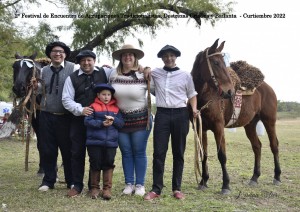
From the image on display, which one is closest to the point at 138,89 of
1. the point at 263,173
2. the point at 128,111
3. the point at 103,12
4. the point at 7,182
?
the point at 128,111

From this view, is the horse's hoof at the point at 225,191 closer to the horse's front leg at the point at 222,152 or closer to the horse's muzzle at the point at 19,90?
the horse's front leg at the point at 222,152

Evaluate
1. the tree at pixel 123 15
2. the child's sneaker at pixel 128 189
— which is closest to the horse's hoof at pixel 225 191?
the child's sneaker at pixel 128 189

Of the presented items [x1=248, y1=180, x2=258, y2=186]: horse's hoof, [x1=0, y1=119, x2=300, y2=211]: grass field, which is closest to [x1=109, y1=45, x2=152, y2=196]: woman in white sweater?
[x1=0, y1=119, x2=300, y2=211]: grass field

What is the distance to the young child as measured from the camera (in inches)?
176

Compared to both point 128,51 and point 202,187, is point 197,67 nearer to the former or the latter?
point 128,51

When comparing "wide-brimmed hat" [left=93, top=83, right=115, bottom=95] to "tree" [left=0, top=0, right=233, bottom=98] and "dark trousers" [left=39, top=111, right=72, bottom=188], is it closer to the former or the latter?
"dark trousers" [left=39, top=111, right=72, bottom=188]

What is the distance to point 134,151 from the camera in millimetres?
4836

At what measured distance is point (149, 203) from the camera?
4.43 meters

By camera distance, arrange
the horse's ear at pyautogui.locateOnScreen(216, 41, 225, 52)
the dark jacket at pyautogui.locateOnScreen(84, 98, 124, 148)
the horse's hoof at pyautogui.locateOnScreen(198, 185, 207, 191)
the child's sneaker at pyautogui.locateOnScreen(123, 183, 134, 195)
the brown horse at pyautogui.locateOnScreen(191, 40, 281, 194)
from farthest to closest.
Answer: the horse's hoof at pyautogui.locateOnScreen(198, 185, 207, 191), the horse's ear at pyautogui.locateOnScreen(216, 41, 225, 52), the brown horse at pyautogui.locateOnScreen(191, 40, 281, 194), the child's sneaker at pyautogui.locateOnScreen(123, 183, 134, 195), the dark jacket at pyautogui.locateOnScreen(84, 98, 124, 148)

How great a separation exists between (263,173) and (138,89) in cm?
399

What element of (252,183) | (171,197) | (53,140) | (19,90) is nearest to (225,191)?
(171,197)

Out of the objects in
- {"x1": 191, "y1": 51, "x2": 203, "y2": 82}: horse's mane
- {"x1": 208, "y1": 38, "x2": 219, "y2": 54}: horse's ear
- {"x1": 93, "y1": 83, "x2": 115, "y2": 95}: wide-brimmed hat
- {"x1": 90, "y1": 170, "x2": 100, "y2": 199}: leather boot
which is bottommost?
{"x1": 90, "y1": 170, "x2": 100, "y2": 199}: leather boot

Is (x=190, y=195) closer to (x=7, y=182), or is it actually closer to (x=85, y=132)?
(x=85, y=132)

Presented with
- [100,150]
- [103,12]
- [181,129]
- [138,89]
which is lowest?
[100,150]
